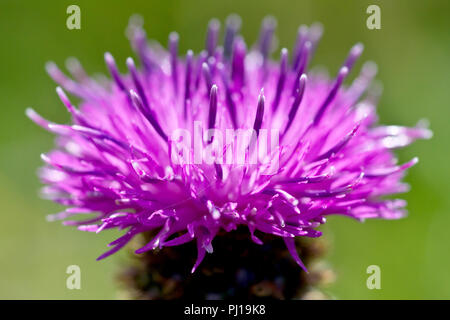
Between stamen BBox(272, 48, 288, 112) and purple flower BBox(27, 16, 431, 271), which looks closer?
purple flower BBox(27, 16, 431, 271)

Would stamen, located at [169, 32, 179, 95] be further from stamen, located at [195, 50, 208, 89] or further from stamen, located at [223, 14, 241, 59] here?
stamen, located at [223, 14, 241, 59]

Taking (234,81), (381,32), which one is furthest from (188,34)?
(234,81)

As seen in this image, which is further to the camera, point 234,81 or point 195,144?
point 234,81

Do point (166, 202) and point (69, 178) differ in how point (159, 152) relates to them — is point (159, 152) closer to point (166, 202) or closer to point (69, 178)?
point (166, 202)

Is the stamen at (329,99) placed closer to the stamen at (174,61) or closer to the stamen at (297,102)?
the stamen at (297,102)

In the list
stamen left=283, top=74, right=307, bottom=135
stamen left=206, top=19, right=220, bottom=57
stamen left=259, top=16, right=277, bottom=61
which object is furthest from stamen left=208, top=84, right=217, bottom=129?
stamen left=259, top=16, right=277, bottom=61

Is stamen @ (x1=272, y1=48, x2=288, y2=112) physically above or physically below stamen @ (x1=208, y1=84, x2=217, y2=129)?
above

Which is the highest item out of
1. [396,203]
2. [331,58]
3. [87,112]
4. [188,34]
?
[188,34]
